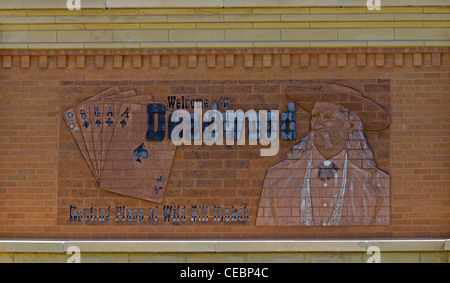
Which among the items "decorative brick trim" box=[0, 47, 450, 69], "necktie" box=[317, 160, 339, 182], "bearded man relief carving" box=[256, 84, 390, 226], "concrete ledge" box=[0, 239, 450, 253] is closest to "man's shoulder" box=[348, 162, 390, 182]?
"bearded man relief carving" box=[256, 84, 390, 226]

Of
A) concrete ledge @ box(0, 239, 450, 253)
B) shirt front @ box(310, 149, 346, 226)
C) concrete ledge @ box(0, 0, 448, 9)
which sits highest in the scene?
concrete ledge @ box(0, 0, 448, 9)

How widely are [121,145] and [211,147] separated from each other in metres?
1.53

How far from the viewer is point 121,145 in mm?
11320

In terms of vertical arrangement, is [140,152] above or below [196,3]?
below

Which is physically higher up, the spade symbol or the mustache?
the mustache

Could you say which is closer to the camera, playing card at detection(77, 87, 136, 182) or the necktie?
the necktie

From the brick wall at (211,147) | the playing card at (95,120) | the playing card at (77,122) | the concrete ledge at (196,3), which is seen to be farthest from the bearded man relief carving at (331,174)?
the playing card at (77,122)

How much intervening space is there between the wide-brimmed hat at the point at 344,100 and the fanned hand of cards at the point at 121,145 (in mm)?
2271

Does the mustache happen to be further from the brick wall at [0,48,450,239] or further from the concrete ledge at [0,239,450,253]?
the concrete ledge at [0,239,450,253]

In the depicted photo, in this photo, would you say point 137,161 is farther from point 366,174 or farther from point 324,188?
point 366,174

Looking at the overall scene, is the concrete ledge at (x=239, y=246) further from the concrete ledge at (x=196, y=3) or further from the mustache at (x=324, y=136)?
the concrete ledge at (x=196, y=3)

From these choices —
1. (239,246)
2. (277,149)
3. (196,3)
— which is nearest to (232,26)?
(196,3)

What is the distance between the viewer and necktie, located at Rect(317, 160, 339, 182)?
11.2 meters

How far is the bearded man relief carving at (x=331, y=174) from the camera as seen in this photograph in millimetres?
11102
